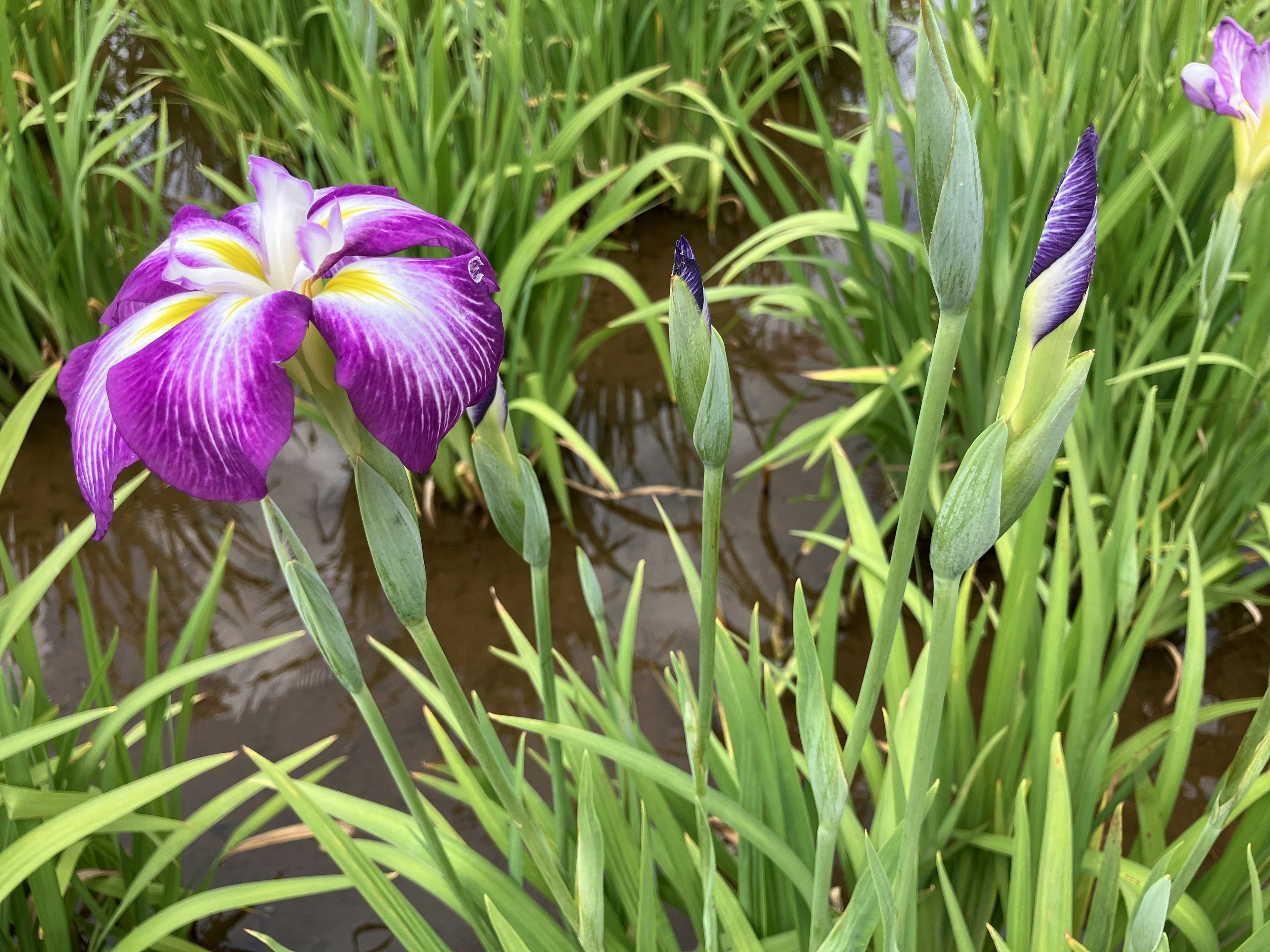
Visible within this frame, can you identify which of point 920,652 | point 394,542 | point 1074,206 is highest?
point 1074,206

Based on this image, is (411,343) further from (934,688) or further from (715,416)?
(934,688)

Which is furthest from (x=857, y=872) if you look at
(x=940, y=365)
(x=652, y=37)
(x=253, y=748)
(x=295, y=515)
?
(x=652, y=37)

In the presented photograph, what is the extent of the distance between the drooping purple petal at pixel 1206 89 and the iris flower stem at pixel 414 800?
3.24ft

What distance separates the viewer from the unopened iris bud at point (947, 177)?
1.09 feet

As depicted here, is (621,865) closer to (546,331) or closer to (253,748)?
(253,748)

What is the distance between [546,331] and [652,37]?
1044 mm

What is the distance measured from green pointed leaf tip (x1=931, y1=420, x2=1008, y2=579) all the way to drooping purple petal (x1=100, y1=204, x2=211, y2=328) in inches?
15.0

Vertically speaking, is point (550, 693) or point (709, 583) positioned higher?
point (709, 583)

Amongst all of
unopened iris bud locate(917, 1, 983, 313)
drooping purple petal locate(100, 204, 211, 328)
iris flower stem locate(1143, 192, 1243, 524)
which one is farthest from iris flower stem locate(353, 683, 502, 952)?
iris flower stem locate(1143, 192, 1243, 524)

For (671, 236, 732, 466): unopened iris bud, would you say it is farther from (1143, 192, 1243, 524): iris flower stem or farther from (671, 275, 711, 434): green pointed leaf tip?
(1143, 192, 1243, 524): iris flower stem

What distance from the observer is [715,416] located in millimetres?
426

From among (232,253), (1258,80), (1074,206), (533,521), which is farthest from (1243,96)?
(232,253)

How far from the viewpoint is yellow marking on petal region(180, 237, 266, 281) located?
1.42 ft

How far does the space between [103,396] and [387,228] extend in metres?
0.16
